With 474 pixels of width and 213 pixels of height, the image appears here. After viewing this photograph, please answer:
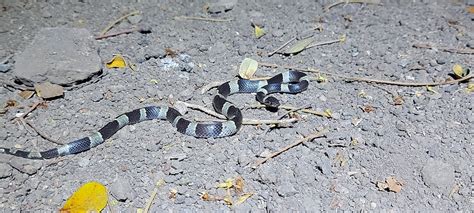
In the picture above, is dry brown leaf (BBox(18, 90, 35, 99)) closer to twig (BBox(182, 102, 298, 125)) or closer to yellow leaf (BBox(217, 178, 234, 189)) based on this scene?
twig (BBox(182, 102, 298, 125))

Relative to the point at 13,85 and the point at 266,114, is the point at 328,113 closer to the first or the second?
the point at 266,114

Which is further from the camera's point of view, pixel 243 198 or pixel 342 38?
pixel 342 38

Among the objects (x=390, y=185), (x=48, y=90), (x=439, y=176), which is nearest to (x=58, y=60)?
(x=48, y=90)

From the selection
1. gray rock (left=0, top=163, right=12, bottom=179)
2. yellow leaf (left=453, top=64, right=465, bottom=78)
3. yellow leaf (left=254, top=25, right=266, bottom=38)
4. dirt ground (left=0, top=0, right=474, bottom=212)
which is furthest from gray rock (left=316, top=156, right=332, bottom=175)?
gray rock (left=0, top=163, right=12, bottom=179)

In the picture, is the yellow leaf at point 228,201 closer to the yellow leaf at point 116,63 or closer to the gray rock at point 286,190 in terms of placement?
the gray rock at point 286,190

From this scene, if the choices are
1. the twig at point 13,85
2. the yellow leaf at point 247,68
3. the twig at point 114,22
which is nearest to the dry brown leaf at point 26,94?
the twig at point 13,85

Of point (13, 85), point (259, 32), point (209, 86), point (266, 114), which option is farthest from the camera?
point (259, 32)
